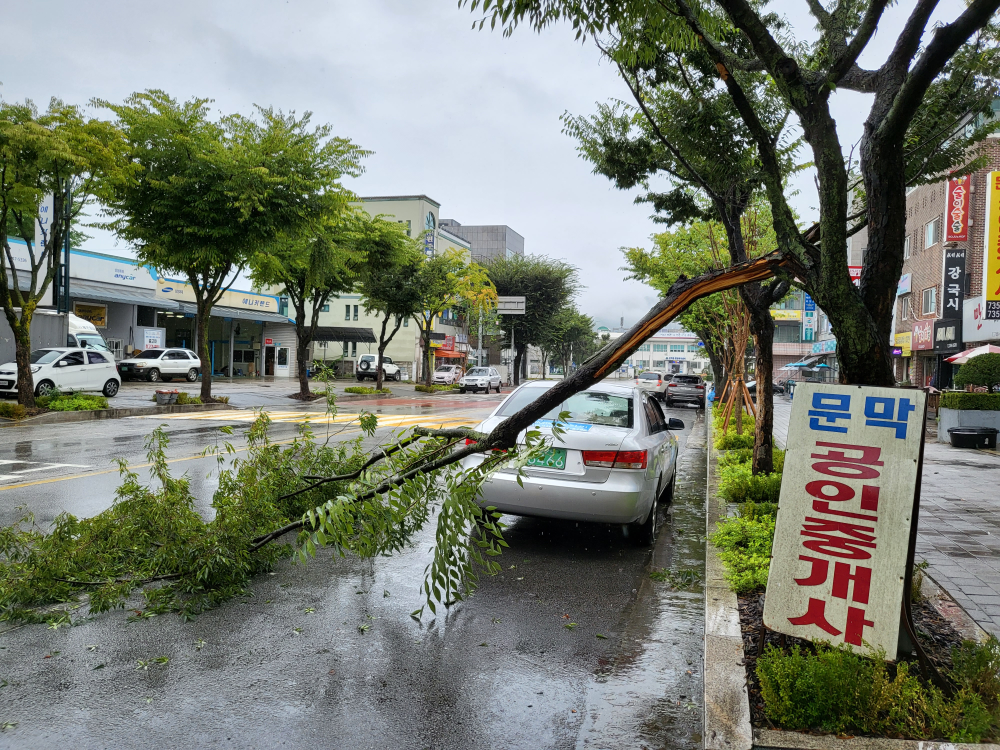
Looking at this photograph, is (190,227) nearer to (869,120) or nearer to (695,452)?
(695,452)

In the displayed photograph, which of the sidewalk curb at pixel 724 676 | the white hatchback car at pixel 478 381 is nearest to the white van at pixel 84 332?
the white hatchback car at pixel 478 381

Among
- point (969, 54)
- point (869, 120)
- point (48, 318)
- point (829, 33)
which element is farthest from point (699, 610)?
point (48, 318)

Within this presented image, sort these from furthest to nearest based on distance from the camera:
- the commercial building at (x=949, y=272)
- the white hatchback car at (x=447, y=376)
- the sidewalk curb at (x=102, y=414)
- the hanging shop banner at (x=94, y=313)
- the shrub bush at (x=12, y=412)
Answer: the white hatchback car at (x=447, y=376), the hanging shop banner at (x=94, y=313), the commercial building at (x=949, y=272), the shrub bush at (x=12, y=412), the sidewalk curb at (x=102, y=414)

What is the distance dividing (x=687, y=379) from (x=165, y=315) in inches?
1242

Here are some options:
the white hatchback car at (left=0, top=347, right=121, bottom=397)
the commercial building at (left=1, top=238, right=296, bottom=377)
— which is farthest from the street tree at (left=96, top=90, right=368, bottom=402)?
the commercial building at (left=1, top=238, right=296, bottom=377)

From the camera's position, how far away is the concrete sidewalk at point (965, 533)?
5.11 meters

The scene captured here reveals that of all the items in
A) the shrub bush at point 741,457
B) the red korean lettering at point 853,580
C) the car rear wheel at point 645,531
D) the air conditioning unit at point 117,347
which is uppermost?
the air conditioning unit at point 117,347

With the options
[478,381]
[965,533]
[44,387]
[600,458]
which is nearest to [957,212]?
[965,533]

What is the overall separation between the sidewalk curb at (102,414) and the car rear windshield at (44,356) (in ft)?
12.1

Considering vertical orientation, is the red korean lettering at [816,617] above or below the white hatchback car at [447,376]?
above

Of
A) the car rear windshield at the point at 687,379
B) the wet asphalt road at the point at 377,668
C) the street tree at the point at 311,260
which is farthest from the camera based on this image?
the car rear windshield at the point at 687,379

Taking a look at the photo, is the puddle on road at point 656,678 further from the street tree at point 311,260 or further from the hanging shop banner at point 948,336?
the hanging shop banner at point 948,336

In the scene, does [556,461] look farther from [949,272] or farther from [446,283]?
[446,283]

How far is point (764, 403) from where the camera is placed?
9.12 m
